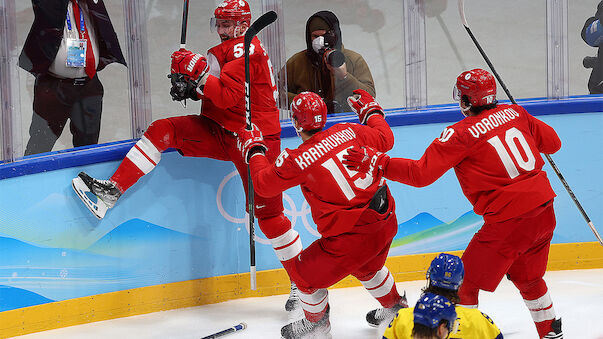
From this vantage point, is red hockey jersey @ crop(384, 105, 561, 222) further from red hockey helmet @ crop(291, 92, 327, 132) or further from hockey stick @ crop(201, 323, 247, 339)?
hockey stick @ crop(201, 323, 247, 339)

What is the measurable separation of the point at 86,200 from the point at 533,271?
7.32ft

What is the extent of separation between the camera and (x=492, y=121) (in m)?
3.64

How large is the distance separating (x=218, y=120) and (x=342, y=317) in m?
1.24

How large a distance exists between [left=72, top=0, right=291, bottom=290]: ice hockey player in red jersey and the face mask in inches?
28.8

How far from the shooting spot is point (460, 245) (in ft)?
17.5

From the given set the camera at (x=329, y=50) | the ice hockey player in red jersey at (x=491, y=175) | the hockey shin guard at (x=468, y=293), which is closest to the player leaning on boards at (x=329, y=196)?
the ice hockey player in red jersey at (x=491, y=175)

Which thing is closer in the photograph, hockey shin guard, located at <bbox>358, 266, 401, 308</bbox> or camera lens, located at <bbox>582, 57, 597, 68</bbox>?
hockey shin guard, located at <bbox>358, 266, 401, 308</bbox>

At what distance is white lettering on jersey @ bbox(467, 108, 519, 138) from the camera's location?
3600mm

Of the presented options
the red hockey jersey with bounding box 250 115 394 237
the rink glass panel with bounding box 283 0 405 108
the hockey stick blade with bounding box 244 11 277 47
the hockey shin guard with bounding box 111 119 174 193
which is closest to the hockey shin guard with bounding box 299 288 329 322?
the red hockey jersey with bounding box 250 115 394 237

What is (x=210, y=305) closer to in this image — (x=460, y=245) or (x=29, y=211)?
(x=29, y=211)

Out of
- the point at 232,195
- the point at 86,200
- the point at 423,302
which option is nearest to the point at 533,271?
the point at 423,302

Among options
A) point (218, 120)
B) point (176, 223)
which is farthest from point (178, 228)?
point (218, 120)

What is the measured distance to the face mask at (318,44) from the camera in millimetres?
5316

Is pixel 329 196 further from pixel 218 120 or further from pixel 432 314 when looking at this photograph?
pixel 432 314
